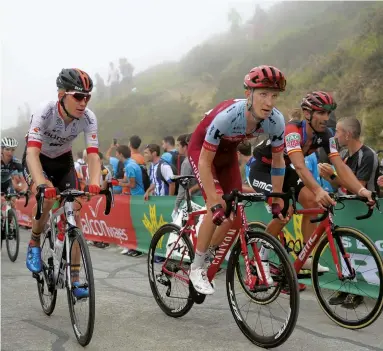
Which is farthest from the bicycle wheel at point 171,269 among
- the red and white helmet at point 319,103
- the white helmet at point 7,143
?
the white helmet at point 7,143

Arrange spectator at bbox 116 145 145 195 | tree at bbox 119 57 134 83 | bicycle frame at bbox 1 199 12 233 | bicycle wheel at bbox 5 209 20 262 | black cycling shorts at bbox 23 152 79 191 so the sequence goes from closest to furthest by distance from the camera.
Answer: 1. black cycling shorts at bbox 23 152 79 191
2. bicycle wheel at bbox 5 209 20 262
3. bicycle frame at bbox 1 199 12 233
4. spectator at bbox 116 145 145 195
5. tree at bbox 119 57 134 83

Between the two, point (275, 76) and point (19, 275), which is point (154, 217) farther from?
point (275, 76)

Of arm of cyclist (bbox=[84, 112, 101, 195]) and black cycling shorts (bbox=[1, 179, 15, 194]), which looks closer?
arm of cyclist (bbox=[84, 112, 101, 195])

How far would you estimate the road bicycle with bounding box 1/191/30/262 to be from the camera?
8.38 m

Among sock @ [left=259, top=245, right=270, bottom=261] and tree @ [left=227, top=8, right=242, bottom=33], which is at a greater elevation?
tree @ [left=227, top=8, right=242, bottom=33]

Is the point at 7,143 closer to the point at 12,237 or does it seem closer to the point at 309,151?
the point at 12,237

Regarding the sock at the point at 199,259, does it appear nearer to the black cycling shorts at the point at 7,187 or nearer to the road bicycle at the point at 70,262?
the road bicycle at the point at 70,262

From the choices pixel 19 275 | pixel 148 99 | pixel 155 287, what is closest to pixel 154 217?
pixel 19 275

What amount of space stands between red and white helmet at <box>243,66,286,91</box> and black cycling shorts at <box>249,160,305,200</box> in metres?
1.70

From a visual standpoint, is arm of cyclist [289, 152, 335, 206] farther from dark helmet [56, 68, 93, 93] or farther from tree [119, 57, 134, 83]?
tree [119, 57, 134, 83]

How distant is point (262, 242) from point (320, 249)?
39.4 inches

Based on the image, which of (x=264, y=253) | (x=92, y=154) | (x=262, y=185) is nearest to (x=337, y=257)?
(x=264, y=253)

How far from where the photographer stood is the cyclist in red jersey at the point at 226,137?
12.7ft

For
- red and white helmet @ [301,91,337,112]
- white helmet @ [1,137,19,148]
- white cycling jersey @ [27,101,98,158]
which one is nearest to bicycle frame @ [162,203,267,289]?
white cycling jersey @ [27,101,98,158]
